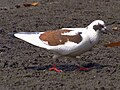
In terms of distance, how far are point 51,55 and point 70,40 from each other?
124 cm

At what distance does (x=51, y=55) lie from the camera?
9.54 metres

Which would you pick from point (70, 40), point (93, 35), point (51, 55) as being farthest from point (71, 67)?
point (51, 55)

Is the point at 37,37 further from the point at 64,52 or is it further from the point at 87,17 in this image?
the point at 87,17

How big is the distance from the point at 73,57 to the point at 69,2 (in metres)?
7.25

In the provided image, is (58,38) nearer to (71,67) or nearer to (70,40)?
(70,40)

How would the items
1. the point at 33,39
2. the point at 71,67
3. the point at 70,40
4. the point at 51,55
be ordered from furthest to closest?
1. the point at 51,55
2. the point at 71,67
3. the point at 33,39
4. the point at 70,40

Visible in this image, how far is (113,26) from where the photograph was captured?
12211 mm

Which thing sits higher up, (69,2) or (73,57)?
(73,57)

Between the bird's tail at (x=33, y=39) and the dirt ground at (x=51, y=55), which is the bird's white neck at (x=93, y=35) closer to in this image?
the dirt ground at (x=51, y=55)

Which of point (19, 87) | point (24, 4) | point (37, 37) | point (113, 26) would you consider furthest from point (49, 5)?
point (19, 87)

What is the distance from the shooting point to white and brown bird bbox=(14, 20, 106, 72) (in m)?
8.34

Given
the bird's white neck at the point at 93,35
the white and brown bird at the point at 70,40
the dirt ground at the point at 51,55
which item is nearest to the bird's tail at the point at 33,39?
the white and brown bird at the point at 70,40

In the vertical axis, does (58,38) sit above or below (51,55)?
above

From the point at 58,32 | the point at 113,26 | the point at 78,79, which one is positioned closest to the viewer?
the point at 78,79
